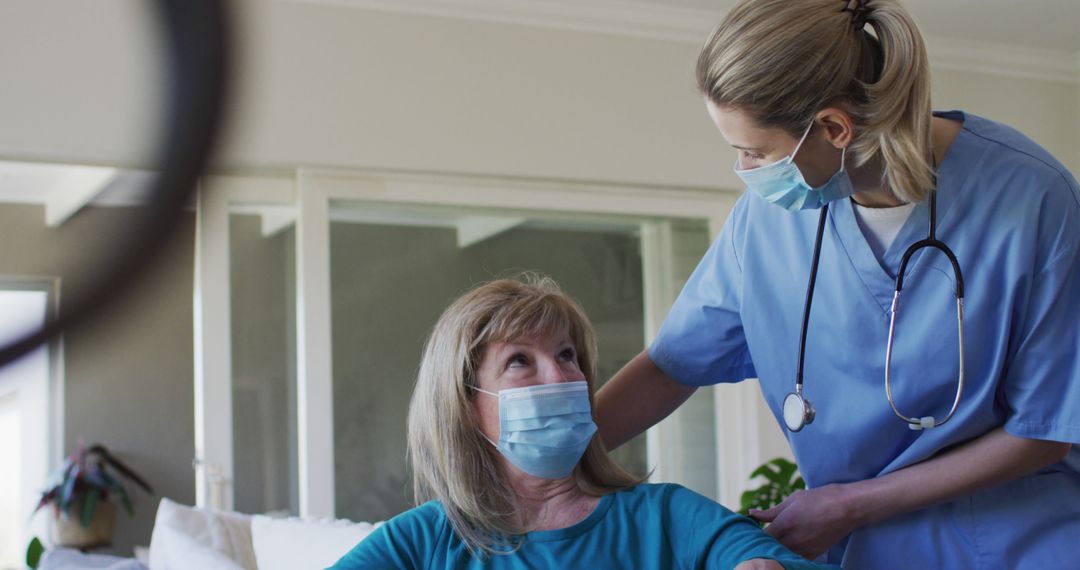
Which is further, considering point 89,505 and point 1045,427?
point 89,505

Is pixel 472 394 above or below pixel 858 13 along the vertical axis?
below

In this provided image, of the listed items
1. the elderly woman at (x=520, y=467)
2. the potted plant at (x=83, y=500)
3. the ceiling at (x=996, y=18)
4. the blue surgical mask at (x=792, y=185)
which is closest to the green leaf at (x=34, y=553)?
the elderly woman at (x=520, y=467)

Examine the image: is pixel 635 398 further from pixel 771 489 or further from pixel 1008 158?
pixel 771 489

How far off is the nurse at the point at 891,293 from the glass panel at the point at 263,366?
254cm

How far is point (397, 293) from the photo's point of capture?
384 centimetres

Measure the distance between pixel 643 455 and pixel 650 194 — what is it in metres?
0.97

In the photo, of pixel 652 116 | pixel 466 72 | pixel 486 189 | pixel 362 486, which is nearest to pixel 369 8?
pixel 466 72

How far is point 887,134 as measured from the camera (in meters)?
1.20

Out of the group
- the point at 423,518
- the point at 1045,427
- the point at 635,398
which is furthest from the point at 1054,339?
the point at 423,518

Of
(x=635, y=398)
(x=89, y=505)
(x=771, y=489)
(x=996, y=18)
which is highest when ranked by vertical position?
(x=996, y=18)

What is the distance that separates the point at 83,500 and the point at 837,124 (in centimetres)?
457

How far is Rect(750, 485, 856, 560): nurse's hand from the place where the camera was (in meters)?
1.30

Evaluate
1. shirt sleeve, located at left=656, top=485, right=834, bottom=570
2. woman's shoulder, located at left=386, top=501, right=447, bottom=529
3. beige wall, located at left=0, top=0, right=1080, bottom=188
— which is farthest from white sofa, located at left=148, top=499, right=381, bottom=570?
beige wall, located at left=0, top=0, right=1080, bottom=188

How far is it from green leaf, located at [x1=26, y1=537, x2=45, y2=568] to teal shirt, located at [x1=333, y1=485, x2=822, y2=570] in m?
1.17
